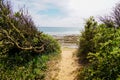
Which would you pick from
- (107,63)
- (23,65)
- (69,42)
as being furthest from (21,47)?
(69,42)

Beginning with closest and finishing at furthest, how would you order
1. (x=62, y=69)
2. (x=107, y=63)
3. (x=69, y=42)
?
1. (x=107, y=63)
2. (x=62, y=69)
3. (x=69, y=42)

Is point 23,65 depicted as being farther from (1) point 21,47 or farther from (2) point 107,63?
(2) point 107,63

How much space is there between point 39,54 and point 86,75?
21.4 ft

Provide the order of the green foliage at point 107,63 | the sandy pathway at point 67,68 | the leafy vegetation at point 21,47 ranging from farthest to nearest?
the leafy vegetation at point 21,47
the sandy pathway at point 67,68
the green foliage at point 107,63

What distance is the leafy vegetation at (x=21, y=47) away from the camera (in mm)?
16547

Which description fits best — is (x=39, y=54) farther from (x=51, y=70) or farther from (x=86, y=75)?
(x=86, y=75)

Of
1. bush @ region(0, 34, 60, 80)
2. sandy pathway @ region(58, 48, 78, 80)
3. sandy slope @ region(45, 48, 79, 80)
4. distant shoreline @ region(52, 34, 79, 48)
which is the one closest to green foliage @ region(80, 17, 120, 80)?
sandy pathway @ region(58, 48, 78, 80)

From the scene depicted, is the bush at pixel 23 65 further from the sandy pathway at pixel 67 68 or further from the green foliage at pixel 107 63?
the green foliage at pixel 107 63

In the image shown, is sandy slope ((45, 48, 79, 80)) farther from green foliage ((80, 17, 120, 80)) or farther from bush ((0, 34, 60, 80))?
green foliage ((80, 17, 120, 80))

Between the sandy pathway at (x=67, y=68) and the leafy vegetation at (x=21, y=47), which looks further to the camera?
the leafy vegetation at (x=21, y=47)

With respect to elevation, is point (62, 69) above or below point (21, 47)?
below

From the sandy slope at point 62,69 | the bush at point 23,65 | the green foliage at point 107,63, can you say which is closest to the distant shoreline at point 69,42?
the sandy slope at point 62,69

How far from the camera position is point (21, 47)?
18266 mm

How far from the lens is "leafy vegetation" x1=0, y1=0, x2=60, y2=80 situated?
16.5 metres
